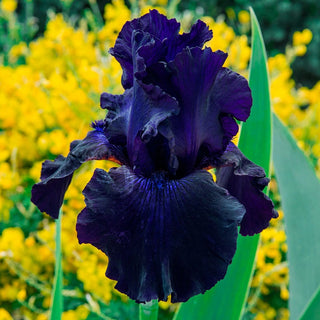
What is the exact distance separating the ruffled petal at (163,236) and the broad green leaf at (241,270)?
250 mm

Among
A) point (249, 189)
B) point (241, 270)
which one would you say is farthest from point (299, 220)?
point (249, 189)

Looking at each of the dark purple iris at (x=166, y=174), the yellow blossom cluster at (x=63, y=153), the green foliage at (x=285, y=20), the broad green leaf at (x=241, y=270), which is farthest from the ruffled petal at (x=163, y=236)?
the green foliage at (x=285, y=20)

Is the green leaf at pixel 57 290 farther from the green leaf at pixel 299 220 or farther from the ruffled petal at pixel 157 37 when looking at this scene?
the green leaf at pixel 299 220

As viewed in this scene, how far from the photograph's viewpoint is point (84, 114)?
145cm

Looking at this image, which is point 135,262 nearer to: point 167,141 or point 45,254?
point 167,141

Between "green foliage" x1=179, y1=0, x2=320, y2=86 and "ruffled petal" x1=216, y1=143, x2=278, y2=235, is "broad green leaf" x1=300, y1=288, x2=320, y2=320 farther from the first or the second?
"green foliage" x1=179, y1=0, x2=320, y2=86

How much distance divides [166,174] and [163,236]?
112 millimetres

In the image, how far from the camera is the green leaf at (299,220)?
89cm

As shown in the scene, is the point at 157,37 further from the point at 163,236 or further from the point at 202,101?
the point at 163,236

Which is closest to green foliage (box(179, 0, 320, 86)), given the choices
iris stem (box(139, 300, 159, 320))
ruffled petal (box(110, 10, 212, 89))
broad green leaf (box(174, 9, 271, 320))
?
broad green leaf (box(174, 9, 271, 320))

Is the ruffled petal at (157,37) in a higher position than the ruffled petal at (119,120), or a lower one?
higher

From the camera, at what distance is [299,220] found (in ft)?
3.01

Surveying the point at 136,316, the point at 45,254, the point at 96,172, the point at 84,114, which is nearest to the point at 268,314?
the point at 136,316

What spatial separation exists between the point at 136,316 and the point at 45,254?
335 millimetres
